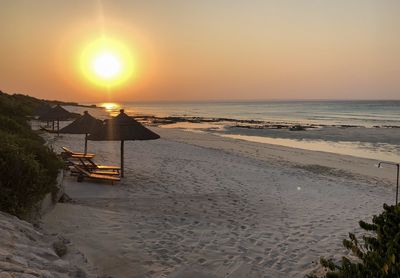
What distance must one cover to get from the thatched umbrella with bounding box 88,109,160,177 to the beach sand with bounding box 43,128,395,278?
4.41 ft

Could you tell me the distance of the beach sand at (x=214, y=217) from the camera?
6.12 metres

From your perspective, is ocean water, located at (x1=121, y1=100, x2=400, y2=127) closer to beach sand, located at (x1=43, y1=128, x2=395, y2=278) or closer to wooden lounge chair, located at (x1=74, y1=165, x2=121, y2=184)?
beach sand, located at (x1=43, y1=128, x2=395, y2=278)

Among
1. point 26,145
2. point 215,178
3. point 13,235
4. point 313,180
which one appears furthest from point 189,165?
point 13,235

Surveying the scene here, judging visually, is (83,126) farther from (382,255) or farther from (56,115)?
(382,255)

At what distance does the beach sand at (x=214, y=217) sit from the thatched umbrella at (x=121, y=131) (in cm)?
134

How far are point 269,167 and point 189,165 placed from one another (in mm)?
3524

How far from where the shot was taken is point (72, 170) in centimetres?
1190

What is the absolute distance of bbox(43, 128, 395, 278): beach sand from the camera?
20.1ft

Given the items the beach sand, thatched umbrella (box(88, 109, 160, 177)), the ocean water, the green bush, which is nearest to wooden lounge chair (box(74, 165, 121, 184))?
the beach sand

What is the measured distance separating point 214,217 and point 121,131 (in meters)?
4.87

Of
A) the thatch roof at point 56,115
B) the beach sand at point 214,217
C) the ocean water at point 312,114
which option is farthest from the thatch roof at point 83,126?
the ocean water at point 312,114

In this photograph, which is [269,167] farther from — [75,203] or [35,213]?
[35,213]

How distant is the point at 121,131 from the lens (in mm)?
12164

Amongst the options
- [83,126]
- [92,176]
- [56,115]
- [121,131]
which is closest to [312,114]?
[56,115]
